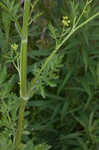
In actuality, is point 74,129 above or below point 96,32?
below

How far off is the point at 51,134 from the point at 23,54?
1.12 meters

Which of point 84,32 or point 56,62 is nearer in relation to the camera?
point 56,62

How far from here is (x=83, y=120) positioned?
1.92 m

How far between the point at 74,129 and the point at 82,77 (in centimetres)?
53

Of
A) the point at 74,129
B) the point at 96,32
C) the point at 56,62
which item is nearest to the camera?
the point at 56,62

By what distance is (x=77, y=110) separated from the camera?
2.02m

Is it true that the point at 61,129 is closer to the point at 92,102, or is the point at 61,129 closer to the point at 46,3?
the point at 92,102

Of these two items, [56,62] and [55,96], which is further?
[55,96]

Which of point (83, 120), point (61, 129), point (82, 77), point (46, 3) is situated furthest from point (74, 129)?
point (46, 3)

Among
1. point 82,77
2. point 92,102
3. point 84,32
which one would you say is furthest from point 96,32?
point 92,102

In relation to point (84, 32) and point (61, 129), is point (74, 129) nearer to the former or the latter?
point (61, 129)

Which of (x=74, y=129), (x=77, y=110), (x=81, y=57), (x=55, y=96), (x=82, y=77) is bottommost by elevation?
(x=74, y=129)

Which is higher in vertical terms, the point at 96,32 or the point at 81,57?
the point at 96,32

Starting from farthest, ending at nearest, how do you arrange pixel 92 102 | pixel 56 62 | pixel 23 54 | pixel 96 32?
pixel 92 102 → pixel 96 32 → pixel 56 62 → pixel 23 54
